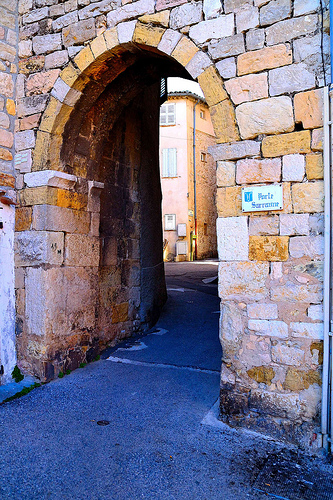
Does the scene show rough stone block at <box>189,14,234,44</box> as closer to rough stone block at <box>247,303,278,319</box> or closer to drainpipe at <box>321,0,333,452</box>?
drainpipe at <box>321,0,333,452</box>

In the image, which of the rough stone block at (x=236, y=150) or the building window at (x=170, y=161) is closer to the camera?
the rough stone block at (x=236, y=150)

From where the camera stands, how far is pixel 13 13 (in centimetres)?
405

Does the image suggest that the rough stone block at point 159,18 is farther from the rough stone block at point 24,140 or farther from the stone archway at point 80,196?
the rough stone block at point 24,140

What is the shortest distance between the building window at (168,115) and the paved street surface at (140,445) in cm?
1395

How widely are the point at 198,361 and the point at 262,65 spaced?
114 inches

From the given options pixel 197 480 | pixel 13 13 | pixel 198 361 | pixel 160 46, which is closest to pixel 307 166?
pixel 160 46

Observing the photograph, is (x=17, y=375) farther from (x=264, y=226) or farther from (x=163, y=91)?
(x=163, y=91)

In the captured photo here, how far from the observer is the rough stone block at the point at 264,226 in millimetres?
2711

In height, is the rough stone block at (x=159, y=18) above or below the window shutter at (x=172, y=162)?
below

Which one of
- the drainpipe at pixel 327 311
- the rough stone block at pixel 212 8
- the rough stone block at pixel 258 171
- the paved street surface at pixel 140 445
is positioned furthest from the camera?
the rough stone block at pixel 212 8

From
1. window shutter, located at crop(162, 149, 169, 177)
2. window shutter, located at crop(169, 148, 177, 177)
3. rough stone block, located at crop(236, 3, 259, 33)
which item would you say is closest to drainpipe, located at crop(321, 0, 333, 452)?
rough stone block, located at crop(236, 3, 259, 33)

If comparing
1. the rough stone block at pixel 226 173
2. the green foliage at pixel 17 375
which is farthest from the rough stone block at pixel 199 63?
the green foliage at pixel 17 375

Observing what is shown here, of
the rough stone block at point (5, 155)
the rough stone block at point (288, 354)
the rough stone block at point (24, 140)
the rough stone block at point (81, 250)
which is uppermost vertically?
the rough stone block at point (24, 140)

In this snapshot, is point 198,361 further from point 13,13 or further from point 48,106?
point 13,13
